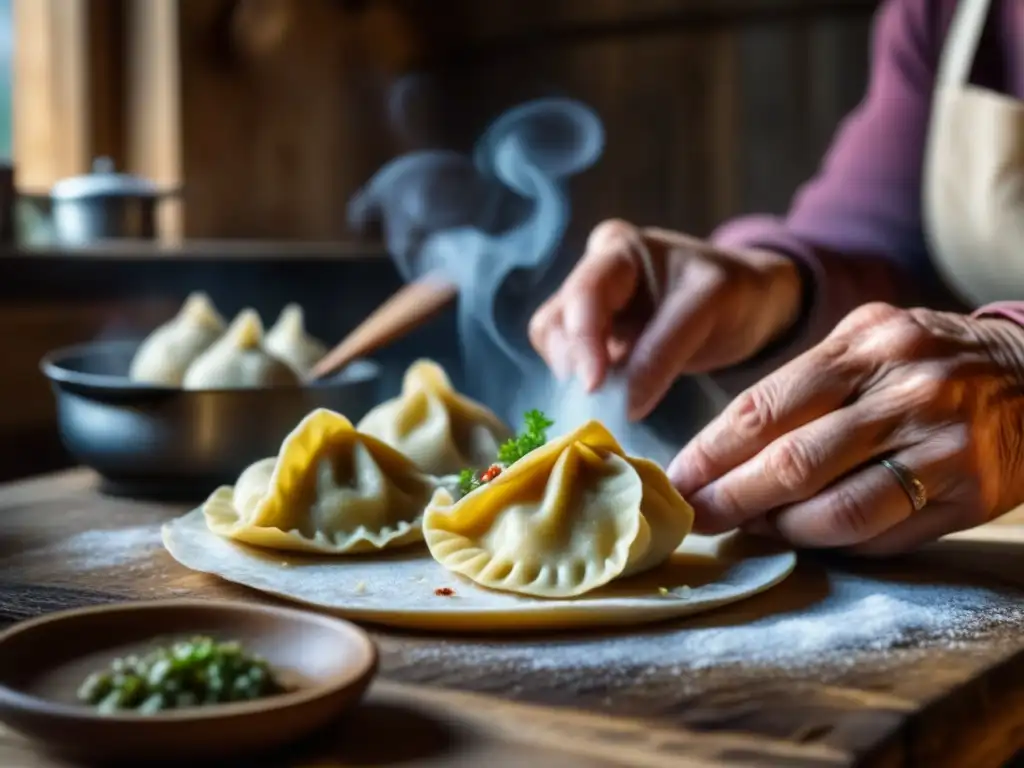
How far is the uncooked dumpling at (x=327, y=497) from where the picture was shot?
135 cm

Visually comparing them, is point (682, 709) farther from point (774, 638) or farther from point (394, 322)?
point (394, 322)

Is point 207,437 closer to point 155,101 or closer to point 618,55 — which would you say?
point 155,101

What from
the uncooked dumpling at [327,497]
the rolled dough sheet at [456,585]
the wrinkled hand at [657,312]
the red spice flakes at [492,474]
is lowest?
the rolled dough sheet at [456,585]

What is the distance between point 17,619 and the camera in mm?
1166

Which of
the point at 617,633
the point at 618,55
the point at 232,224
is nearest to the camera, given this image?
the point at 617,633

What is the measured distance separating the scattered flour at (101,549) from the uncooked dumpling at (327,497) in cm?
9

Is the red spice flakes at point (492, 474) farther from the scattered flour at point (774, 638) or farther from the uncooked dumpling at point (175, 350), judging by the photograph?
the uncooked dumpling at point (175, 350)

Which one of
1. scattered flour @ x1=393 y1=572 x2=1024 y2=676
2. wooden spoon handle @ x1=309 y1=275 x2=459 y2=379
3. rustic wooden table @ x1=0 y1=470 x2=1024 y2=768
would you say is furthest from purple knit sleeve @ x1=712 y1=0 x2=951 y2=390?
rustic wooden table @ x1=0 y1=470 x2=1024 y2=768

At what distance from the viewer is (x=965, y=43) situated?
2156 mm

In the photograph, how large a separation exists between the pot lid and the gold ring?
7.00ft

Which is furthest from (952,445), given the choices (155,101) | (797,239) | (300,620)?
(155,101)

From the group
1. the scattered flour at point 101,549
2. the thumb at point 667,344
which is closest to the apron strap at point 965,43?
the thumb at point 667,344

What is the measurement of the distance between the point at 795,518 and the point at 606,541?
Result: 0.23 m

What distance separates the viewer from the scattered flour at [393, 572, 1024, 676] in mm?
1021
